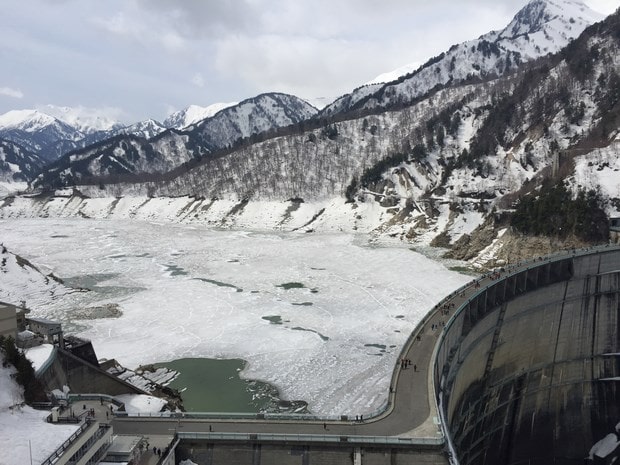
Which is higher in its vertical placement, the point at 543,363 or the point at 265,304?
the point at 265,304

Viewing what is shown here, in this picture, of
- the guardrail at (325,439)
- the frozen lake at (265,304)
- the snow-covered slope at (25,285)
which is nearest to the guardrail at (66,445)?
the guardrail at (325,439)

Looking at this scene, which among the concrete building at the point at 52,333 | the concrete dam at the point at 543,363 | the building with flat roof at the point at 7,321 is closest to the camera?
the building with flat roof at the point at 7,321

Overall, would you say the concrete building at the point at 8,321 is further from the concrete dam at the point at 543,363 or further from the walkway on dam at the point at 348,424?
the concrete dam at the point at 543,363

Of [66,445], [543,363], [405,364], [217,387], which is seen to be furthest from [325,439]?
[543,363]

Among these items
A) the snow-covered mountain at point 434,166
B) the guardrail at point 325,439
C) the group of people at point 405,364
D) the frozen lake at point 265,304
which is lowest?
the frozen lake at point 265,304

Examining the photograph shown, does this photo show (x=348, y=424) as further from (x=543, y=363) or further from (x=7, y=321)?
(x=543, y=363)

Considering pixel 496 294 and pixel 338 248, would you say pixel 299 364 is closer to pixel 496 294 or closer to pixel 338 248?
pixel 496 294
